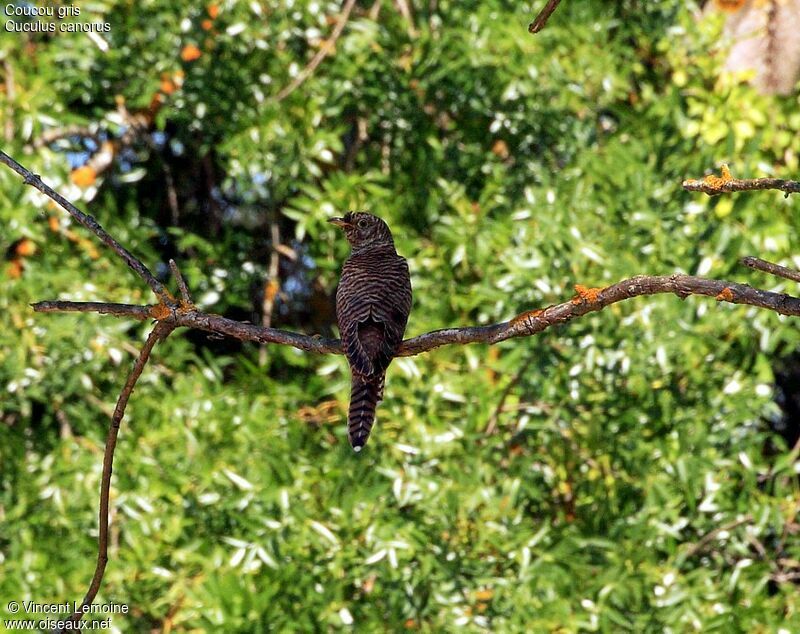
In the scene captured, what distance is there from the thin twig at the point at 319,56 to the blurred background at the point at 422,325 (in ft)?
0.07

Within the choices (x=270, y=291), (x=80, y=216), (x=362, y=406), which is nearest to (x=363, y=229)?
(x=362, y=406)

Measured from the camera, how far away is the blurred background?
5000 mm

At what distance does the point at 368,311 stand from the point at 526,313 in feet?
3.93

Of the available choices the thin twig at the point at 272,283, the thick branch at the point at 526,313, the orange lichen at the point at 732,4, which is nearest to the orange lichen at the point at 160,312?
the thick branch at the point at 526,313

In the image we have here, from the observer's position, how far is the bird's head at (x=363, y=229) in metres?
4.67

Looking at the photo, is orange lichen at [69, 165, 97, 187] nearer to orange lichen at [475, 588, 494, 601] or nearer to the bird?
the bird

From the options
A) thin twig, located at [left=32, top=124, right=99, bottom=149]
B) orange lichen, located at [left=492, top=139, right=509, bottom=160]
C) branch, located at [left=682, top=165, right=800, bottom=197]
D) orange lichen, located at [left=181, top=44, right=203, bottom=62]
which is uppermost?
branch, located at [left=682, top=165, right=800, bottom=197]

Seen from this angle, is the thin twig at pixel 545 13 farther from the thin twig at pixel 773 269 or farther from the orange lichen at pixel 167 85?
the orange lichen at pixel 167 85

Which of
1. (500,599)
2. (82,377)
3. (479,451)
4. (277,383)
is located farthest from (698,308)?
(82,377)

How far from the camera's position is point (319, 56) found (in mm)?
5961

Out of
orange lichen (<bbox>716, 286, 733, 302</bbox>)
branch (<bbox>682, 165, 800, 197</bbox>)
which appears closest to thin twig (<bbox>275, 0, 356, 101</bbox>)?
branch (<bbox>682, 165, 800, 197</bbox>)

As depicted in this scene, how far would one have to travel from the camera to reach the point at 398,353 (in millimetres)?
3418

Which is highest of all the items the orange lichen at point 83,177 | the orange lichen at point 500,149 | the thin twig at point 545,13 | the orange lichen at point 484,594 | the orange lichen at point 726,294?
the thin twig at point 545,13

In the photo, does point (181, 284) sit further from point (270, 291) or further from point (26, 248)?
point (270, 291)
